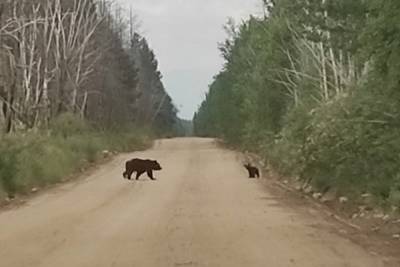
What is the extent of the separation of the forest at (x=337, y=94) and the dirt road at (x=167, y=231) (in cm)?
181

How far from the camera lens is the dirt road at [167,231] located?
41.0 ft

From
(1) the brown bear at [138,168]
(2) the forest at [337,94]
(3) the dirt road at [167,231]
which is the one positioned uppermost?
(2) the forest at [337,94]

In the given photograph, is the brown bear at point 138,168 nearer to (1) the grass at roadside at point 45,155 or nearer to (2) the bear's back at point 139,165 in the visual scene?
(2) the bear's back at point 139,165

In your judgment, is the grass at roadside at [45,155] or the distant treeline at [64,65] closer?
the grass at roadside at [45,155]

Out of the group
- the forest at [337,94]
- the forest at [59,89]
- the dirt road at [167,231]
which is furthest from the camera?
the forest at [59,89]

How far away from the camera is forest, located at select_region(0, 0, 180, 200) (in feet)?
102

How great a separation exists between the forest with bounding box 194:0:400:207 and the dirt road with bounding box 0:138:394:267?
5.95 feet

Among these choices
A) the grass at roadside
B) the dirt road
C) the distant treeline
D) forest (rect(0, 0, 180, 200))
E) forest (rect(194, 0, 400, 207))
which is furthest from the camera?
the distant treeline

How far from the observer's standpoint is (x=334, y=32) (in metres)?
23.8

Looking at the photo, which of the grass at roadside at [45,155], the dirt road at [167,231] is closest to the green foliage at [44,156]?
the grass at roadside at [45,155]

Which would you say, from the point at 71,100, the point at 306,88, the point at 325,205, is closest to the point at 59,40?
the point at 71,100

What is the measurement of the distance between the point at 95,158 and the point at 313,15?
21442 mm

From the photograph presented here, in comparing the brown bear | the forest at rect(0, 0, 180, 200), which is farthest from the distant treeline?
the brown bear

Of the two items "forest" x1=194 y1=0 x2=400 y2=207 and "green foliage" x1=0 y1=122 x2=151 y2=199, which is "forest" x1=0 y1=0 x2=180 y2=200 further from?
"forest" x1=194 y1=0 x2=400 y2=207
